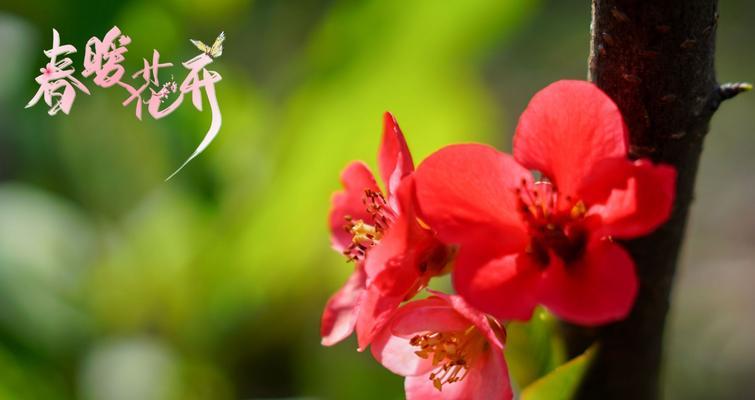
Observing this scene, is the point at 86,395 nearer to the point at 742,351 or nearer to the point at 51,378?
the point at 51,378

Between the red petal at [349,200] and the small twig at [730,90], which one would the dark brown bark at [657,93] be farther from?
the red petal at [349,200]

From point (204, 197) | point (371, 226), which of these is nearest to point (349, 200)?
point (371, 226)

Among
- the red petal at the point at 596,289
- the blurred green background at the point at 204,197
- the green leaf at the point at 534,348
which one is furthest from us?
the blurred green background at the point at 204,197

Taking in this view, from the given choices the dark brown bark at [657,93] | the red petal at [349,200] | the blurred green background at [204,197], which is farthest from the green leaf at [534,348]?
the blurred green background at [204,197]

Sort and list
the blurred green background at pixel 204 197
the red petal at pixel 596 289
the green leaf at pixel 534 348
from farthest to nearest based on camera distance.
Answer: the blurred green background at pixel 204 197 < the green leaf at pixel 534 348 < the red petal at pixel 596 289

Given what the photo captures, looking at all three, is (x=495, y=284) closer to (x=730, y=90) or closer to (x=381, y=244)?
(x=381, y=244)

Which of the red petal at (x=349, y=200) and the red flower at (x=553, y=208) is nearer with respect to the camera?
the red flower at (x=553, y=208)

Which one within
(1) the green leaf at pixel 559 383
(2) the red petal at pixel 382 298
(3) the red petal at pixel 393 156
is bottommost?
(1) the green leaf at pixel 559 383
